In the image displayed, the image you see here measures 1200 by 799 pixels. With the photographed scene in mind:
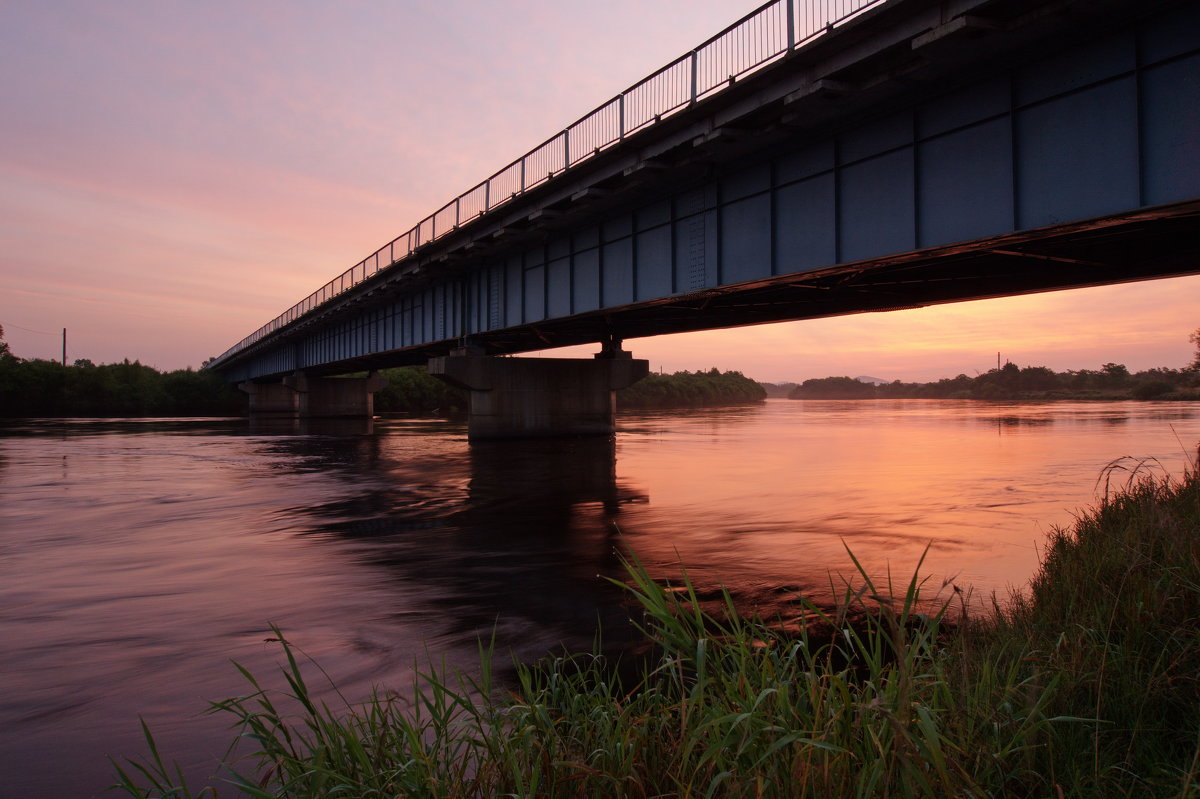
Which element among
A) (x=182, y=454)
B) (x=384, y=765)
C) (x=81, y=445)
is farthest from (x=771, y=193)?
(x=81, y=445)

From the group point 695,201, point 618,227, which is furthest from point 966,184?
point 618,227

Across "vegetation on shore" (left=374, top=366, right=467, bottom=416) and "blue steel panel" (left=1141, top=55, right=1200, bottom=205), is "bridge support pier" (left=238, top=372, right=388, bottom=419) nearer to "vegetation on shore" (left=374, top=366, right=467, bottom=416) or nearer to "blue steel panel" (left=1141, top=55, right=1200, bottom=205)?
"vegetation on shore" (left=374, top=366, right=467, bottom=416)

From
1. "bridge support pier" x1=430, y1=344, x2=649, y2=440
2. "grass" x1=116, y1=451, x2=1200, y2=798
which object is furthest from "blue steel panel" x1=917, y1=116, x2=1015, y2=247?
"bridge support pier" x1=430, y1=344, x2=649, y2=440

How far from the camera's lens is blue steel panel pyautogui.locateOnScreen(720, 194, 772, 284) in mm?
20703

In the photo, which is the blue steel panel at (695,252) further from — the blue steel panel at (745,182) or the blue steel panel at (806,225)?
the blue steel panel at (806,225)

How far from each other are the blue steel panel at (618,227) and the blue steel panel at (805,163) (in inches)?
301

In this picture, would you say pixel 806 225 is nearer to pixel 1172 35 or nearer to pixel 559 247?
pixel 1172 35

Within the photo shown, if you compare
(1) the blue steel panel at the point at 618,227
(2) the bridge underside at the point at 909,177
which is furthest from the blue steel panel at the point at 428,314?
(1) the blue steel panel at the point at 618,227

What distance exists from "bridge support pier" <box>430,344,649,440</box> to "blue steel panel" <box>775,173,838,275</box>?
69.4ft

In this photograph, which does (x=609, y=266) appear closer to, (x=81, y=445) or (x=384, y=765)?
(x=384, y=765)

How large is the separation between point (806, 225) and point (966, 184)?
4494 mm

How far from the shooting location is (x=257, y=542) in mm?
13953

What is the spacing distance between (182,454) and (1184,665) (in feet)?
131

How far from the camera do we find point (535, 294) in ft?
112
